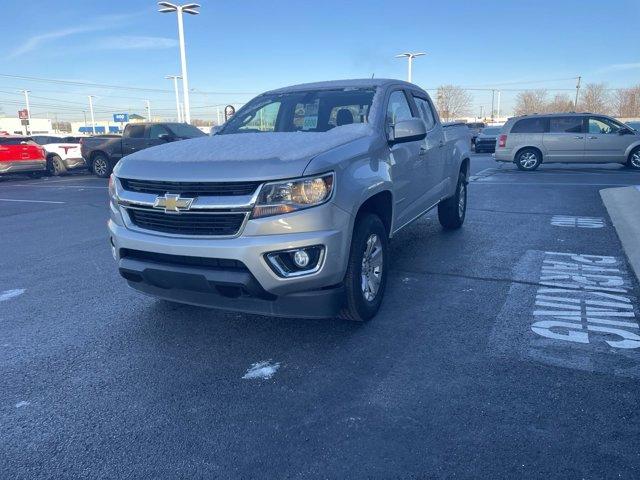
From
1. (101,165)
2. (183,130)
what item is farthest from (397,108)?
(101,165)

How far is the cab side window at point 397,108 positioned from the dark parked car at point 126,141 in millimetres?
11607

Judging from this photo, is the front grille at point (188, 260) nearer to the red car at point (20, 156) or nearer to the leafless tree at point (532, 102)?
the red car at point (20, 156)

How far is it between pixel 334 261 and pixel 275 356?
766 mm

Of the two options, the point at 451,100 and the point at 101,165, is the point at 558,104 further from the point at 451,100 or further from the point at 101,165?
the point at 101,165

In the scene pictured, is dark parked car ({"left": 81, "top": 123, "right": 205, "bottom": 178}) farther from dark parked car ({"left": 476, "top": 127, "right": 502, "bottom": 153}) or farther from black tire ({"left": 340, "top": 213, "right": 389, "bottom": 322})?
dark parked car ({"left": 476, "top": 127, "right": 502, "bottom": 153})

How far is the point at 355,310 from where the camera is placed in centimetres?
351

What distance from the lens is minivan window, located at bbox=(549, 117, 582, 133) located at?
15759mm

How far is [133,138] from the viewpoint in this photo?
1664 centimetres

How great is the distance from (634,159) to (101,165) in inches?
700

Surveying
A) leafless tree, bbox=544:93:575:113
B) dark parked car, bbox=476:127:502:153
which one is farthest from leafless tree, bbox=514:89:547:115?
dark parked car, bbox=476:127:502:153

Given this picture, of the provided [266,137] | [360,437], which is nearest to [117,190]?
[266,137]

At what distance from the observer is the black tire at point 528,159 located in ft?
53.4

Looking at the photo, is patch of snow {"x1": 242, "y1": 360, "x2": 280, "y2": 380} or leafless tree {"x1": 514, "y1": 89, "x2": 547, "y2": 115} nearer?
patch of snow {"x1": 242, "y1": 360, "x2": 280, "y2": 380}

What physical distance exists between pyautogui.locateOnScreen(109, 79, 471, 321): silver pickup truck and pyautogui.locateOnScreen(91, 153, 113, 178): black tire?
1490cm
